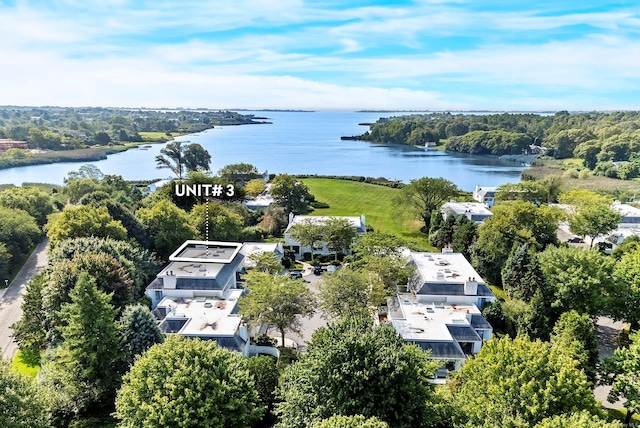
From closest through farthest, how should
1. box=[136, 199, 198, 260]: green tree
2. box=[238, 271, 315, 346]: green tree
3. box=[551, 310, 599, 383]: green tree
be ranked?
box=[551, 310, 599, 383]: green tree
box=[238, 271, 315, 346]: green tree
box=[136, 199, 198, 260]: green tree

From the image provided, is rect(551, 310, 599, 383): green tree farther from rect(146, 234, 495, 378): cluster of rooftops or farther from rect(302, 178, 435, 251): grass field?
rect(302, 178, 435, 251): grass field

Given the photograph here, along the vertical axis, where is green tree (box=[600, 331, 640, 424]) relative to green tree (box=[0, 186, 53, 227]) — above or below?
below

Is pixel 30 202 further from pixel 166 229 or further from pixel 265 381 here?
pixel 265 381

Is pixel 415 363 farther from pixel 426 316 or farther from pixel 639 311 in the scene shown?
pixel 639 311

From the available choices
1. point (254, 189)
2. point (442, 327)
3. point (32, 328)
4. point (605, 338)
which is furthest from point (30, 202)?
point (605, 338)

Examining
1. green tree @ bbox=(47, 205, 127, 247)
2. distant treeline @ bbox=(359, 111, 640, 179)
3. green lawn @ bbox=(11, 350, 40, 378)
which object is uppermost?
distant treeline @ bbox=(359, 111, 640, 179)

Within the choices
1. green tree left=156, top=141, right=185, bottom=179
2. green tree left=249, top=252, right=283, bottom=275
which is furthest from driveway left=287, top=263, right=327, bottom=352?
green tree left=156, top=141, right=185, bottom=179

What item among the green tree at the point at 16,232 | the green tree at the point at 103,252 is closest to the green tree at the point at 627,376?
the green tree at the point at 103,252

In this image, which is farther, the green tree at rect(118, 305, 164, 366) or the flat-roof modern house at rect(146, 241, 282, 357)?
the flat-roof modern house at rect(146, 241, 282, 357)

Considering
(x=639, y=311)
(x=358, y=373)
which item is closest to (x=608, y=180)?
(x=639, y=311)

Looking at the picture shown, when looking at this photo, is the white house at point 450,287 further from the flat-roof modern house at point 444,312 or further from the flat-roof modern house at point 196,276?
the flat-roof modern house at point 196,276
